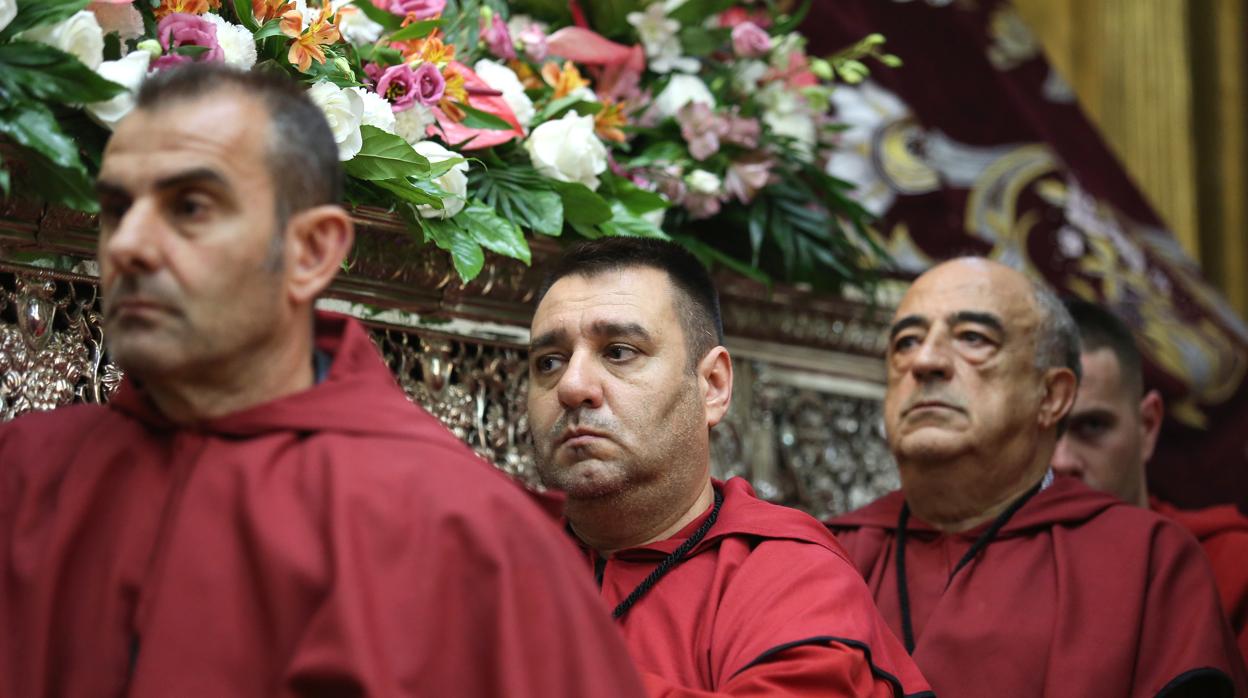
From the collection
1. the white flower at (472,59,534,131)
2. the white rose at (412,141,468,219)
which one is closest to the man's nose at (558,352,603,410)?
the white rose at (412,141,468,219)

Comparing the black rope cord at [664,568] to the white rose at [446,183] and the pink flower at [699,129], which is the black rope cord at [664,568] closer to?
the white rose at [446,183]

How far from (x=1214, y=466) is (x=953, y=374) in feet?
4.59

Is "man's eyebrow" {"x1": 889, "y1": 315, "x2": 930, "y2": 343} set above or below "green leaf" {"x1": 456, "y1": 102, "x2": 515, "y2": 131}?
below

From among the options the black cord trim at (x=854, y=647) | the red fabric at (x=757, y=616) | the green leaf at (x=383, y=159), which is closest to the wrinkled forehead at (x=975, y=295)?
the red fabric at (x=757, y=616)

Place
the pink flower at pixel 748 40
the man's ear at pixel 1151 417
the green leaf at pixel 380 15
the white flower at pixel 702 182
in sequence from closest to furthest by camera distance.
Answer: the green leaf at pixel 380 15, the white flower at pixel 702 182, the pink flower at pixel 748 40, the man's ear at pixel 1151 417

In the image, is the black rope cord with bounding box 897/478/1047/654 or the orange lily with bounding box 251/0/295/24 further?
the black rope cord with bounding box 897/478/1047/654

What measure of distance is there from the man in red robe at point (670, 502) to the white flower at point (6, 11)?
861 mm

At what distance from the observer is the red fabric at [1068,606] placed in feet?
8.97

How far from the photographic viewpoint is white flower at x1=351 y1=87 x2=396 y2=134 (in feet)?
8.14

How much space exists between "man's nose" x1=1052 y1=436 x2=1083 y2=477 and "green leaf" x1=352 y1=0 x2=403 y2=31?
1.66 m

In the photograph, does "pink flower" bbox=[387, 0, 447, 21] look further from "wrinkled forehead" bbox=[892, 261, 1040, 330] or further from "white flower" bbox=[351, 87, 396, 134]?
"wrinkled forehead" bbox=[892, 261, 1040, 330]

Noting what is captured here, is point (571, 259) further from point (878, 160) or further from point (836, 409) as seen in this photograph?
point (878, 160)

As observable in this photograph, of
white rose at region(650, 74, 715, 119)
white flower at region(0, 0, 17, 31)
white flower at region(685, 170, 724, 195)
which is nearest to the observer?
white flower at region(0, 0, 17, 31)

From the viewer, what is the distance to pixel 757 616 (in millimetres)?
2271
